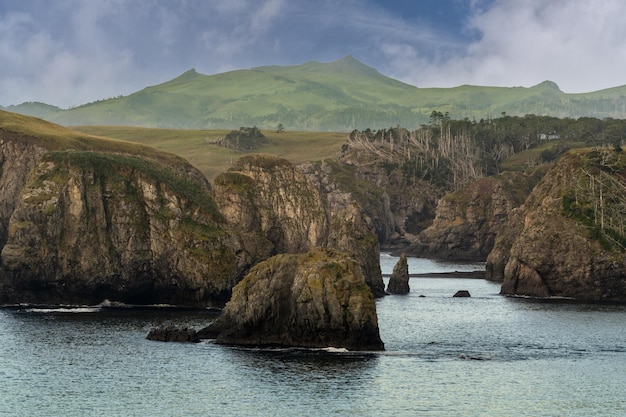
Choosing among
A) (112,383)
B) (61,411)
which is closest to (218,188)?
(112,383)

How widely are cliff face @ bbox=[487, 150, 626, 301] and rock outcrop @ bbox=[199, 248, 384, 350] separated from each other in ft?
194

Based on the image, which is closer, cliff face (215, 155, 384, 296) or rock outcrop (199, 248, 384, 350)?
rock outcrop (199, 248, 384, 350)

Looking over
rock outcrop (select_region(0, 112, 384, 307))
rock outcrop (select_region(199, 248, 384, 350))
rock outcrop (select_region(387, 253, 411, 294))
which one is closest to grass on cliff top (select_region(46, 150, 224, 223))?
rock outcrop (select_region(0, 112, 384, 307))

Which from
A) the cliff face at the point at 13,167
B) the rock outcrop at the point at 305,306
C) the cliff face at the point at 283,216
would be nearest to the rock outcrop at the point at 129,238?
the cliff face at the point at 283,216

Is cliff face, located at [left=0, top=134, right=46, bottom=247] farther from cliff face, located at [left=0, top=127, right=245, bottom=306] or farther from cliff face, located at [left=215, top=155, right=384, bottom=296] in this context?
cliff face, located at [left=215, top=155, right=384, bottom=296]

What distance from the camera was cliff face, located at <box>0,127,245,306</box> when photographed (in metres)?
129

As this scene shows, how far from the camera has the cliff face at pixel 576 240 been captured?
141750mm

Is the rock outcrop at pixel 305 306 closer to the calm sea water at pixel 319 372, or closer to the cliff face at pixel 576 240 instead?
the calm sea water at pixel 319 372

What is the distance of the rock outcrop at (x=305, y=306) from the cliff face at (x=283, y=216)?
4161 centimetres

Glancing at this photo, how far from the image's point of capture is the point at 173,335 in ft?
323

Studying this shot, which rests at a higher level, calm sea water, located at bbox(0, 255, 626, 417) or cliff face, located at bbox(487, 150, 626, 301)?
cliff face, located at bbox(487, 150, 626, 301)

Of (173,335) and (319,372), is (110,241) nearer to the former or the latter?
(173,335)

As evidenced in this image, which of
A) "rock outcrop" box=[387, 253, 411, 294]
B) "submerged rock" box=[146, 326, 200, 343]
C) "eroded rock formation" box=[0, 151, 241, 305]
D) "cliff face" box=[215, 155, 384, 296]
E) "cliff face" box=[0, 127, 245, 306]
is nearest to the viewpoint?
"submerged rock" box=[146, 326, 200, 343]

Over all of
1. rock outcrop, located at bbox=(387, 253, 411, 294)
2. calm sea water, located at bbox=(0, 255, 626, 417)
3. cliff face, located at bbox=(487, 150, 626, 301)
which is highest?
cliff face, located at bbox=(487, 150, 626, 301)
